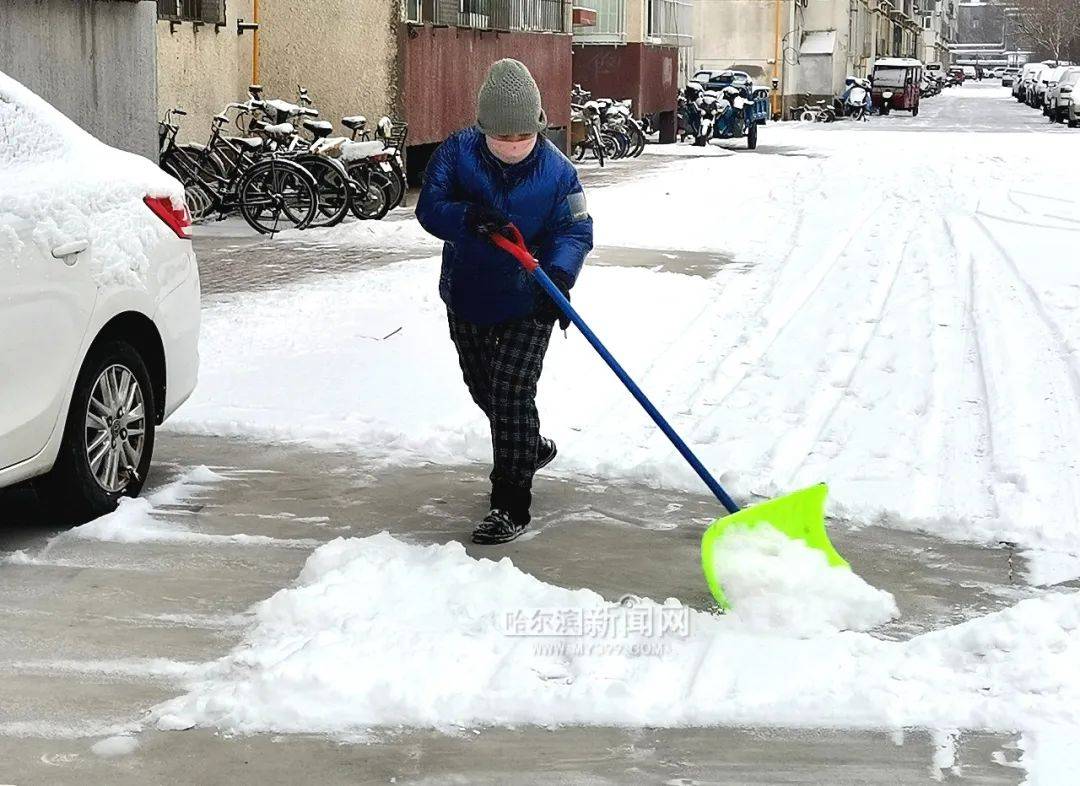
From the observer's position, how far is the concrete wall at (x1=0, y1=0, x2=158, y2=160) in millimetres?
11555

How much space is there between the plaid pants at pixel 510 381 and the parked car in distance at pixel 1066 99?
4630 cm

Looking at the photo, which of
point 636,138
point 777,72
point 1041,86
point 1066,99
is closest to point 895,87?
point 1041,86

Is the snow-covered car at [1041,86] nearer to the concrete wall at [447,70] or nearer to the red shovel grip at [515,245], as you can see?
the concrete wall at [447,70]

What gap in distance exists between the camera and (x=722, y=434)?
745 cm

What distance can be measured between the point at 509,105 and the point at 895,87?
63945mm

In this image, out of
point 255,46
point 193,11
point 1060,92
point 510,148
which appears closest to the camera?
point 510,148

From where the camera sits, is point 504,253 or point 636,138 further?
point 636,138

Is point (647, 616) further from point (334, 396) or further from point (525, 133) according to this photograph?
point (334, 396)

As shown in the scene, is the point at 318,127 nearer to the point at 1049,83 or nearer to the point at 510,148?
the point at 510,148

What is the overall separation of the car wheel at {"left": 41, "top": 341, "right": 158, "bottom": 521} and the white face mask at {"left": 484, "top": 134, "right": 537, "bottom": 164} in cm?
148

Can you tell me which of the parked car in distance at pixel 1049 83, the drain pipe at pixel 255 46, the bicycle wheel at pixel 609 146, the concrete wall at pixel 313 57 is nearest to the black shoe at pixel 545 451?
the concrete wall at pixel 313 57

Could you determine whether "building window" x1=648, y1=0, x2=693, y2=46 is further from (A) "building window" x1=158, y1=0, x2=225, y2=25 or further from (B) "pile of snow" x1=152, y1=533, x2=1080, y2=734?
(B) "pile of snow" x1=152, y1=533, x2=1080, y2=734

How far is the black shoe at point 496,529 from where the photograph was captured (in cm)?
574

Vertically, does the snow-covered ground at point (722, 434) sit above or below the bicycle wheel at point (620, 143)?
below
